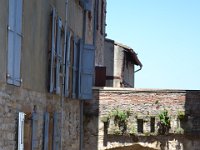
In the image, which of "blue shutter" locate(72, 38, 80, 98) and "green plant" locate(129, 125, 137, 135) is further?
"green plant" locate(129, 125, 137, 135)

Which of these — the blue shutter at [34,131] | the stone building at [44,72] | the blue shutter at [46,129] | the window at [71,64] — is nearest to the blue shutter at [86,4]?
the stone building at [44,72]

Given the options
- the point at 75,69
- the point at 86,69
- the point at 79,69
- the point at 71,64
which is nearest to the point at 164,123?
the point at 86,69

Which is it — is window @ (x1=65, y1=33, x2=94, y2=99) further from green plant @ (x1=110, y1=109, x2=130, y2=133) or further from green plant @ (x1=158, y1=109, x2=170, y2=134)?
green plant @ (x1=158, y1=109, x2=170, y2=134)

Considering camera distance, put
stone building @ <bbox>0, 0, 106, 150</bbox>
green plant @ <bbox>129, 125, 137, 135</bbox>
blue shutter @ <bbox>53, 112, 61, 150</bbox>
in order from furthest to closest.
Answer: green plant @ <bbox>129, 125, 137, 135</bbox>
blue shutter @ <bbox>53, 112, 61, 150</bbox>
stone building @ <bbox>0, 0, 106, 150</bbox>

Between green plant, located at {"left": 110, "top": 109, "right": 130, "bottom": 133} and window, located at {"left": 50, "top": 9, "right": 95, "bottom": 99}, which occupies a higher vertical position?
window, located at {"left": 50, "top": 9, "right": 95, "bottom": 99}

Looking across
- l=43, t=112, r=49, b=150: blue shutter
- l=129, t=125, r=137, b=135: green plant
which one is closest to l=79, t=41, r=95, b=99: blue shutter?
l=129, t=125, r=137, b=135: green plant

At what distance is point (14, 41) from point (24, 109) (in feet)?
4.52

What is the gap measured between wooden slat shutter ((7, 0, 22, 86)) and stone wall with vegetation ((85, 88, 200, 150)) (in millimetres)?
7648

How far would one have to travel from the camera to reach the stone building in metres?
8.00

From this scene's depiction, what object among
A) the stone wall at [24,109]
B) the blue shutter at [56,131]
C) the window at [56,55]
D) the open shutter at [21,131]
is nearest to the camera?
the stone wall at [24,109]

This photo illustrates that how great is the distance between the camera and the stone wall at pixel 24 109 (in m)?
7.87

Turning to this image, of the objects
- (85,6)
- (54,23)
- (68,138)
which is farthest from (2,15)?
(85,6)

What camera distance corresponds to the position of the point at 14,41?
8148mm

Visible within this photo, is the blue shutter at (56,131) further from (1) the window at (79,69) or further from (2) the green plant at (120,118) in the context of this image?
(2) the green plant at (120,118)
